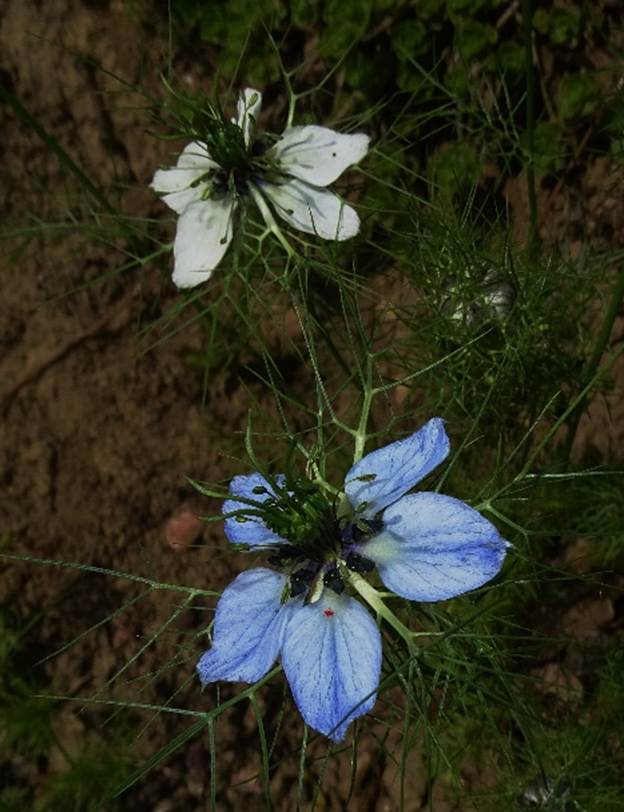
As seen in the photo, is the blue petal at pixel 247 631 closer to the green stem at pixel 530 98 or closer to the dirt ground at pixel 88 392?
the green stem at pixel 530 98

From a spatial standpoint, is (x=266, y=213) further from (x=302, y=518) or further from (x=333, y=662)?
(x=333, y=662)

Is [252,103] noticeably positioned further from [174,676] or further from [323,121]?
[174,676]

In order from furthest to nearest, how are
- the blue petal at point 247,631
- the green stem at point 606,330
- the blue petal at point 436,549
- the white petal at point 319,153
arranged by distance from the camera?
the white petal at point 319,153 → the green stem at point 606,330 → the blue petal at point 247,631 → the blue petal at point 436,549

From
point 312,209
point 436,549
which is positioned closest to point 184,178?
point 312,209

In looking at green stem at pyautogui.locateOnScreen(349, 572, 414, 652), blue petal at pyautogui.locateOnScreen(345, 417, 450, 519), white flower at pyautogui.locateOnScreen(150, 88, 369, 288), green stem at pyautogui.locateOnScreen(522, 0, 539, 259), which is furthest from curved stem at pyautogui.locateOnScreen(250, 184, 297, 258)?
green stem at pyautogui.locateOnScreen(349, 572, 414, 652)

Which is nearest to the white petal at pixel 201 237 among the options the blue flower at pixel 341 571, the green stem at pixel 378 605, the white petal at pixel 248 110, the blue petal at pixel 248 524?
the white petal at pixel 248 110

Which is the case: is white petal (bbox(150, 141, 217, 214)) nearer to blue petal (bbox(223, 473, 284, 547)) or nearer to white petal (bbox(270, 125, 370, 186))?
white petal (bbox(270, 125, 370, 186))
